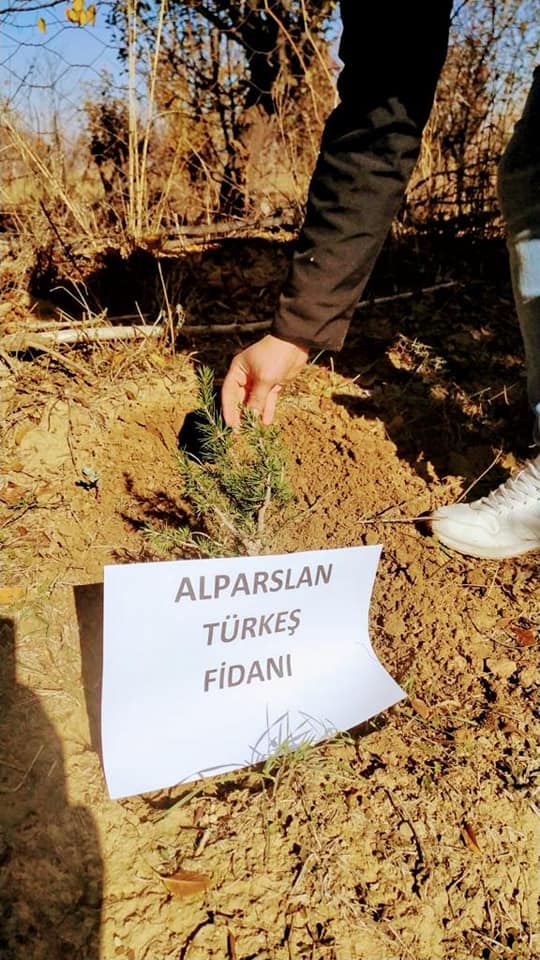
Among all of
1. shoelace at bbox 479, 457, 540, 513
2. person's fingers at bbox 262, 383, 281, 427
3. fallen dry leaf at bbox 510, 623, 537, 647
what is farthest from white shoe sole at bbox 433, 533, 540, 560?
person's fingers at bbox 262, 383, 281, 427

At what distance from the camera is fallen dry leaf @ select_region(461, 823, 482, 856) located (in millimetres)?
1016

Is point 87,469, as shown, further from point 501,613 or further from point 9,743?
point 501,613

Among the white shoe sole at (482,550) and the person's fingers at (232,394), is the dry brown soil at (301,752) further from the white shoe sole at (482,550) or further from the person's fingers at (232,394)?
the person's fingers at (232,394)

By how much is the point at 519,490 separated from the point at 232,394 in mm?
798

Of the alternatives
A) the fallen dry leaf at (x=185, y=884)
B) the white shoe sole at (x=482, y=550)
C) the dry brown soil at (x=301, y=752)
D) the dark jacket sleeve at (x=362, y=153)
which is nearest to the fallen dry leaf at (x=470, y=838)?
the dry brown soil at (x=301, y=752)

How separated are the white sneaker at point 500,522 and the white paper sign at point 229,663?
1.44ft

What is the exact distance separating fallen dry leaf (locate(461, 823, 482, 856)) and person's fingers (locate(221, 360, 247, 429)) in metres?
0.87

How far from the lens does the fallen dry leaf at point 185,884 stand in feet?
3.04

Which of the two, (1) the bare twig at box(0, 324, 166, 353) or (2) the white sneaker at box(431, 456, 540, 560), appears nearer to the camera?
(2) the white sneaker at box(431, 456, 540, 560)

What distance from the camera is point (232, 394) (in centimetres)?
136

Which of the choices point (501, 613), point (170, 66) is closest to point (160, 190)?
point (170, 66)

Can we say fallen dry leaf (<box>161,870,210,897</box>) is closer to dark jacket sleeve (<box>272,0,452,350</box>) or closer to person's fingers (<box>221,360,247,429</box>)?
person's fingers (<box>221,360,247,429</box>)

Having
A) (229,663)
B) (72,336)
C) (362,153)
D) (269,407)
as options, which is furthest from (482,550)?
(72,336)

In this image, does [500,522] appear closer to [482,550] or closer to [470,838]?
[482,550]
